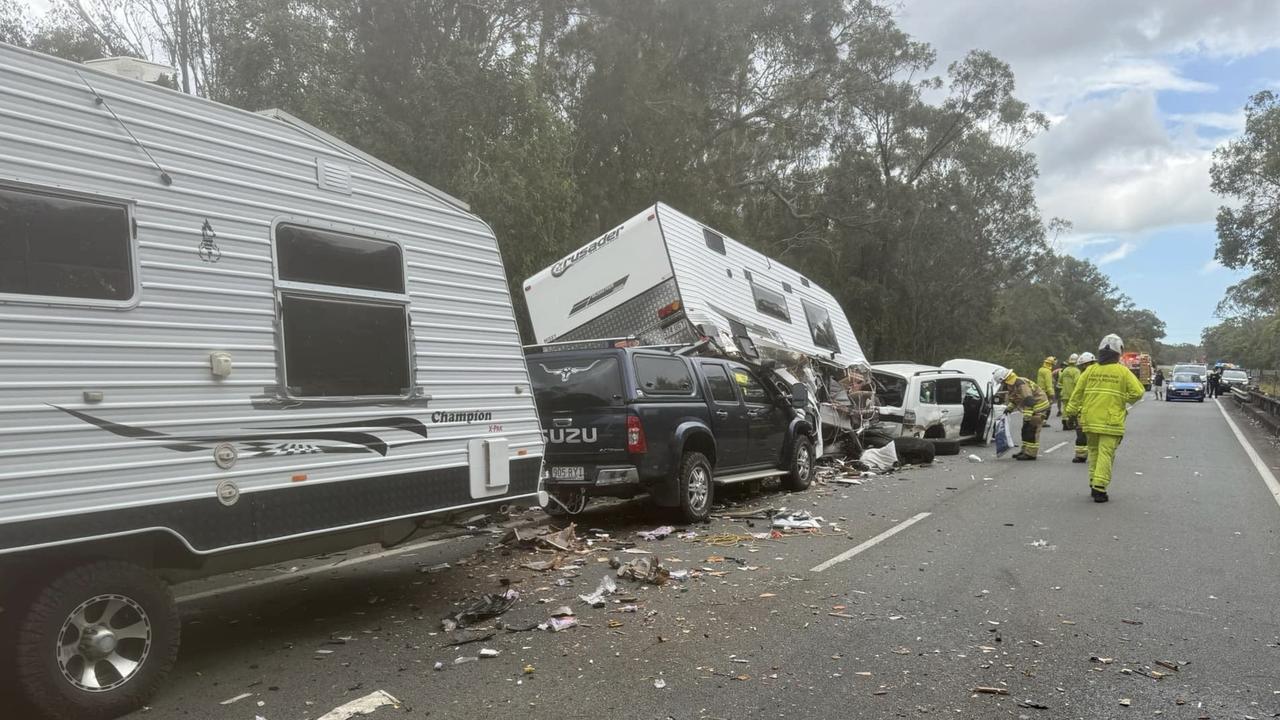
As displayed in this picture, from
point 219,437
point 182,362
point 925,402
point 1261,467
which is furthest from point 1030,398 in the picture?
point 182,362

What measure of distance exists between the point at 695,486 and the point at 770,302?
542cm

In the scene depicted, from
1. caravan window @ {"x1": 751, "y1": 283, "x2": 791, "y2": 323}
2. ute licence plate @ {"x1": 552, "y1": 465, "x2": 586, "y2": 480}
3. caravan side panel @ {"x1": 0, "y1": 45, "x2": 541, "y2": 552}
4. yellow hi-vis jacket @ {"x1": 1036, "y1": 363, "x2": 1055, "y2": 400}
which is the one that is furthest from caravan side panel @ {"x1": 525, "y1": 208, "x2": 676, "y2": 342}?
yellow hi-vis jacket @ {"x1": 1036, "y1": 363, "x2": 1055, "y2": 400}

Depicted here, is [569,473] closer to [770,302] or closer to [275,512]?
[275,512]

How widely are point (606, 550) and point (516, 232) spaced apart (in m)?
9.40

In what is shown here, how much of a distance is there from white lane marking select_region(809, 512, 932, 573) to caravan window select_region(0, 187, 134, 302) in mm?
5119

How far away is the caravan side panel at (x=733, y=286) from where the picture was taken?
11398mm

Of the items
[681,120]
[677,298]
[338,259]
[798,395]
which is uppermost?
[681,120]

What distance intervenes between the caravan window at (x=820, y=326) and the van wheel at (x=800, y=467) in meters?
3.44

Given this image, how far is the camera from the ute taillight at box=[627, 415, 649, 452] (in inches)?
326

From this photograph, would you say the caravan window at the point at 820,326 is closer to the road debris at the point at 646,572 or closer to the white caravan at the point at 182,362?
the road debris at the point at 646,572

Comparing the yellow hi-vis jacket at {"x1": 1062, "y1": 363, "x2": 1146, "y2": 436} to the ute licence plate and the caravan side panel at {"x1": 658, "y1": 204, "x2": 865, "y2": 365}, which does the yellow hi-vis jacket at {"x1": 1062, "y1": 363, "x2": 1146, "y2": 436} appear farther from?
the ute licence plate

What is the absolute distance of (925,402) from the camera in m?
15.7

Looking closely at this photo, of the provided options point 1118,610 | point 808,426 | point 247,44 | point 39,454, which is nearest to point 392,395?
point 39,454

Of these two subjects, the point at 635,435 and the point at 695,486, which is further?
the point at 695,486
